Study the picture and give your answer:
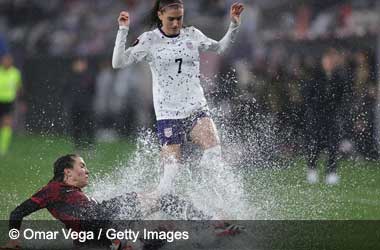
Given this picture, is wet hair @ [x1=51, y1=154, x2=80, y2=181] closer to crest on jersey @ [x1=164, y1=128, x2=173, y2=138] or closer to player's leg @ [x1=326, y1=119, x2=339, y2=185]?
crest on jersey @ [x1=164, y1=128, x2=173, y2=138]

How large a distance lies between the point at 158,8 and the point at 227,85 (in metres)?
7.04

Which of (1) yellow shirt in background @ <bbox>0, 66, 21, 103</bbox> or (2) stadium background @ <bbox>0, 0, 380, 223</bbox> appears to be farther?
(1) yellow shirt in background @ <bbox>0, 66, 21, 103</bbox>

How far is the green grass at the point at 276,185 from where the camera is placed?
10.2 meters

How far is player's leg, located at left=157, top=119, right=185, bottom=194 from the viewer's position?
9133 mm

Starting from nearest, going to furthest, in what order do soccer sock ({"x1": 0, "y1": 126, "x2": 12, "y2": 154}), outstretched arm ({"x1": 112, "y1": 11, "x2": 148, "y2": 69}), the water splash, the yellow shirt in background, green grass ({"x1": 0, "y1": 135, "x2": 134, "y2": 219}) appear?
1. outstretched arm ({"x1": 112, "y1": 11, "x2": 148, "y2": 69})
2. the water splash
3. green grass ({"x1": 0, "y1": 135, "x2": 134, "y2": 219})
4. soccer sock ({"x1": 0, "y1": 126, "x2": 12, "y2": 154})
5. the yellow shirt in background

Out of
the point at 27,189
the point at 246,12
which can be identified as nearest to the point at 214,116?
the point at 27,189

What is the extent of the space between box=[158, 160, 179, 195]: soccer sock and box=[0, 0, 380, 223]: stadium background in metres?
1.64

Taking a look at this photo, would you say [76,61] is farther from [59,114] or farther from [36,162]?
[36,162]

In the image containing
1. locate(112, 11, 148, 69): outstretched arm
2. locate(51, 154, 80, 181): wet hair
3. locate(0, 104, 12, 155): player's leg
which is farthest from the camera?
locate(0, 104, 12, 155): player's leg

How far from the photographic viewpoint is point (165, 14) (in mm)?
9180

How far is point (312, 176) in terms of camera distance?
12.3 meters

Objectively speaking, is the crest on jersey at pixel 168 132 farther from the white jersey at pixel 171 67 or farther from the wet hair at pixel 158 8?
the wet hair at pixel 158 8

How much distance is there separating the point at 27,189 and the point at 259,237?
3455mm

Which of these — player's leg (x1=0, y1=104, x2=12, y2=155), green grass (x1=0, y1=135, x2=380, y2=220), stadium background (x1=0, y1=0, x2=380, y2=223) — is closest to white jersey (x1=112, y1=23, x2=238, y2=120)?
green grass (x1=0, y1=135, x2=380, y2=220)
